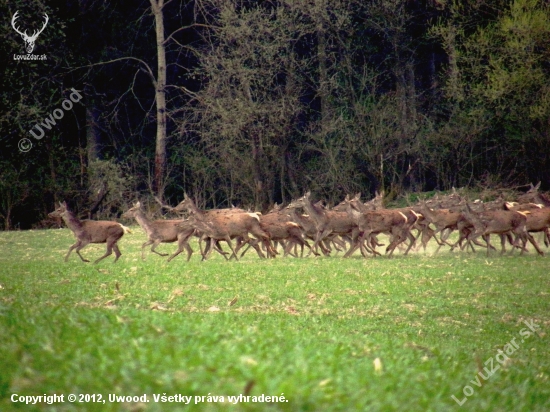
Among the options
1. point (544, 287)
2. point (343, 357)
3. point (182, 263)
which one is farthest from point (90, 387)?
point (182, 263)

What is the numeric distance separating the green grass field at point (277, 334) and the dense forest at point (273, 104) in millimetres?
16054

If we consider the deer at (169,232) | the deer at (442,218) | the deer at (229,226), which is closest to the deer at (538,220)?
the deer at (442,218)

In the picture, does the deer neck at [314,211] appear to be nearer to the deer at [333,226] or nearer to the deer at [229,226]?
the deer at [333,226]

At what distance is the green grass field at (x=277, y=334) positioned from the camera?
482 cm

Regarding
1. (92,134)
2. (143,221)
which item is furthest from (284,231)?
(92,134)

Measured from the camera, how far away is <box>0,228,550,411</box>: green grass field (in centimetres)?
482

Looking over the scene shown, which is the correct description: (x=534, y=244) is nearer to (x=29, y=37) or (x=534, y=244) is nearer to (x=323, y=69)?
(x=323, y=69)

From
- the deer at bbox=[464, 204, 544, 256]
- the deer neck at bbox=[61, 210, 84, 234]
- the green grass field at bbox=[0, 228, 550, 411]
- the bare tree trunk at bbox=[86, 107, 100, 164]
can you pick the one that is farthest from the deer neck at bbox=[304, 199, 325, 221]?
the bare tree trunk at bbox=[86, 107, 100, 164]

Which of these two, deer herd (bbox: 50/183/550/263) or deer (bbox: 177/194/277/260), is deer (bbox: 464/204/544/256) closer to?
deer herd (bbox: 50/183/550/263)

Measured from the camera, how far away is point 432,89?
39312mm

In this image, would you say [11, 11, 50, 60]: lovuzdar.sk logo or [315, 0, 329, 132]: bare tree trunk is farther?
[315, 0, 329, 132]: bare tree trunk

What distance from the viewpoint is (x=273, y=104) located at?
36.0 m

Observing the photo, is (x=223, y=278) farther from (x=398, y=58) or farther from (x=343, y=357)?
(x=398, y=58)

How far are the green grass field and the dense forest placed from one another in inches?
632
